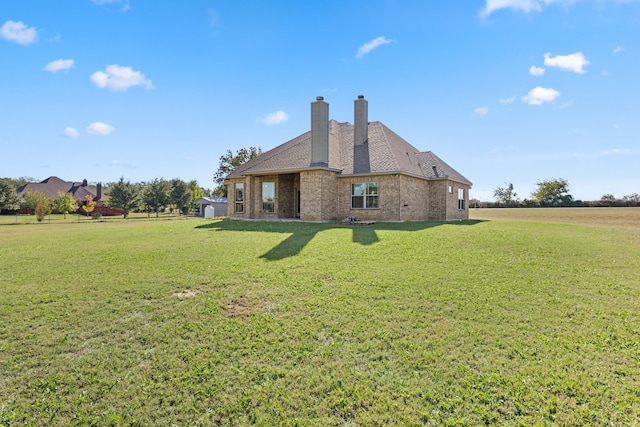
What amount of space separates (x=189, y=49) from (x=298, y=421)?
1672 cm

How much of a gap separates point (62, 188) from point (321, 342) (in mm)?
77603

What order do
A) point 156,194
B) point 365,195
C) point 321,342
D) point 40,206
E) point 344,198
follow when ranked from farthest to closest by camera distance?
point 156,194 → point 40,206 → point 344,198 → point 365,195 → point 321,342

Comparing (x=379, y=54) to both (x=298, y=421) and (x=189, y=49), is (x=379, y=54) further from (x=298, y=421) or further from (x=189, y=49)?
(x=298, y=421)

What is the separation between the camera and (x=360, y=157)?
21.1 meters

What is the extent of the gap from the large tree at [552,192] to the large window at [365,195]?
52963mm

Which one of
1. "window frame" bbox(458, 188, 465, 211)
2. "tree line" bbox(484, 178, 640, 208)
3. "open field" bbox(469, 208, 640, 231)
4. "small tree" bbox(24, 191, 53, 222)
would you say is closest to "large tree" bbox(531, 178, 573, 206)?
"tree line" bbox(484, 178, 640, 208)

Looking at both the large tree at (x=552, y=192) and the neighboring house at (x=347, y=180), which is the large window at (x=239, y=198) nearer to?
the neighboring house at (x=347, y=180)

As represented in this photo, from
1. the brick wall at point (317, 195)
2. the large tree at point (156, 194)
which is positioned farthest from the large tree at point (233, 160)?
the brick wall at point (317, 195)

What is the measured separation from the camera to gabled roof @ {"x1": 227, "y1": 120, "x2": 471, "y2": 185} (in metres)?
19.9

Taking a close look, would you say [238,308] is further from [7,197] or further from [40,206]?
[7,197]

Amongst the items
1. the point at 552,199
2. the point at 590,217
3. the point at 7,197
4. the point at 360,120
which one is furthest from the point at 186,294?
the point at 552,199

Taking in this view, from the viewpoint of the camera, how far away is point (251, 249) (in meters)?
11.1

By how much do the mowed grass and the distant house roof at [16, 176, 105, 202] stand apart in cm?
6391

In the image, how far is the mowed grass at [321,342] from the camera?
3.75 m
